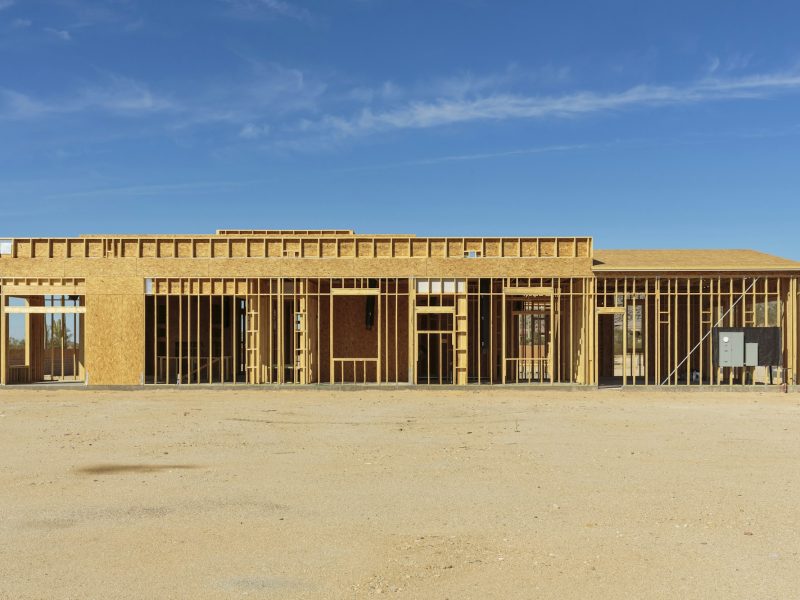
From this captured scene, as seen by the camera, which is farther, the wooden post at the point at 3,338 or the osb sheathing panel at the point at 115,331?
the wooden post at the point at 3,338

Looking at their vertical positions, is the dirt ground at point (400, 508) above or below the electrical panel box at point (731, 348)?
below

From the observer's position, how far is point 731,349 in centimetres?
2564

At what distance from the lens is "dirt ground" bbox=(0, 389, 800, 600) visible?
6324 millimetres

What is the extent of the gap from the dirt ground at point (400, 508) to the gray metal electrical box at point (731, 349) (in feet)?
29.1

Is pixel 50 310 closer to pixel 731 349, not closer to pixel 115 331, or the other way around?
pixel 115 331

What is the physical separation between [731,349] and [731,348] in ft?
0.14

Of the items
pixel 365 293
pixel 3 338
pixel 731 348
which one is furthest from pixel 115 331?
pixel 731 348

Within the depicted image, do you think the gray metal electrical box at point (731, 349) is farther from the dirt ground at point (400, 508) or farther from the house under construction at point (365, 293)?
the dirt ground at point (400, 508)

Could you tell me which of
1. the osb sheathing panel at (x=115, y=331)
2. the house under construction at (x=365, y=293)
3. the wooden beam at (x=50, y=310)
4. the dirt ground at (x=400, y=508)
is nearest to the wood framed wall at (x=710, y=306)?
the house under construction at (x=365, y=293)

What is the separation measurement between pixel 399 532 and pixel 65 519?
4014 millimetres

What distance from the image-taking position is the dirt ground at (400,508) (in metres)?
6.32

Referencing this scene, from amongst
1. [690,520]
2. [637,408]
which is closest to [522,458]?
[690,520]

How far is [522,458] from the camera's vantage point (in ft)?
39.7

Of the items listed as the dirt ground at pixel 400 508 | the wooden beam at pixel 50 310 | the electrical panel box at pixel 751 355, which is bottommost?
the dirt ground at pixel 400 508
